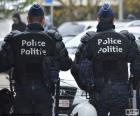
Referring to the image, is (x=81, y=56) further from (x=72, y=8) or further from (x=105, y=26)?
(x=72, y=8)

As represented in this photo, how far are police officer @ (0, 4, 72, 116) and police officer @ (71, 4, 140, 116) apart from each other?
11.3 inches

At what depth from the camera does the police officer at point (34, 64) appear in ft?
22.1

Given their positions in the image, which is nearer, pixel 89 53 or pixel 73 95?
pixel 89 53

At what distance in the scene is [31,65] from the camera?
6.79 meters

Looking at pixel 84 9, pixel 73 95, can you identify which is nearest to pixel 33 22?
pixel 73 95

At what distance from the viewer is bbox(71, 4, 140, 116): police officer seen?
6.84 meters

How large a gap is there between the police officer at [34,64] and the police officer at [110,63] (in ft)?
0.94

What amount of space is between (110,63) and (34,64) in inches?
32.5

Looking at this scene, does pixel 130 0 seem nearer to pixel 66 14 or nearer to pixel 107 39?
pixel 66 14

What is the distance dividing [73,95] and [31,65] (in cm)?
211

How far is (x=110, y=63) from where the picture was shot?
6.91 metres

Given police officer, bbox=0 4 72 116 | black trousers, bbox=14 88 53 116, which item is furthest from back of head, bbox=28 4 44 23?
black trousers, bbox=14 88 53 116

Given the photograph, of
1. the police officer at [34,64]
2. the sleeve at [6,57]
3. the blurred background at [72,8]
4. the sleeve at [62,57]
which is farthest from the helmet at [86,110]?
the blurred background at [72,8]

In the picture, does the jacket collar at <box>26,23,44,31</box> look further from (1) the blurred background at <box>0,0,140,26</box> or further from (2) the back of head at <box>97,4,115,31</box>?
(1) the blurred background at <box>0,0,140,26</box>
